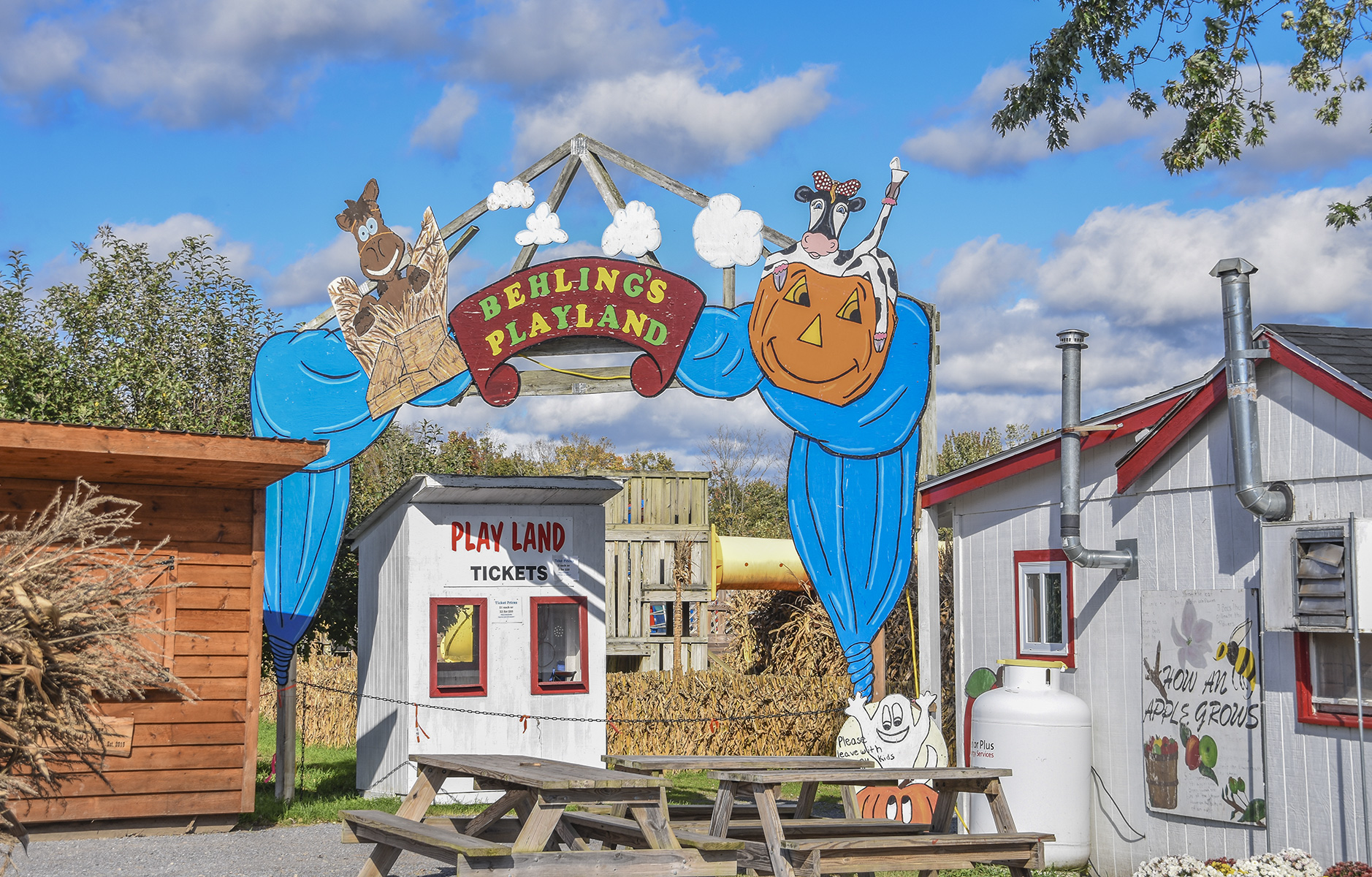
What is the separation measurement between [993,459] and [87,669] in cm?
786

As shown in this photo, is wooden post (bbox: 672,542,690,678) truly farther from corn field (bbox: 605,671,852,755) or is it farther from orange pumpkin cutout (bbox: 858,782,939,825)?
orange pumpkin cutout (bbox: 858,782,939,825)

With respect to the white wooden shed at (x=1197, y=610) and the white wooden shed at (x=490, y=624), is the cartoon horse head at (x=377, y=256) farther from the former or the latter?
the white wooden shed at (x=1197, y=610)

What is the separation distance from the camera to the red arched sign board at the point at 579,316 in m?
11.6

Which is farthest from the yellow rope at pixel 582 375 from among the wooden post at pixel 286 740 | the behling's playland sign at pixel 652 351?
the wooden post at pixel 286 740

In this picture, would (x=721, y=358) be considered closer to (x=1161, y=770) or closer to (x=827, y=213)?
(x=827, y=213)

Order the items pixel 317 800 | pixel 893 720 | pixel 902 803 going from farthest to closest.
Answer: pixel 317 800, pixel 893 720, pixel 902 803

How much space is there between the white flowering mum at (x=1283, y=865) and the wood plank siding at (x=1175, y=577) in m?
0.32

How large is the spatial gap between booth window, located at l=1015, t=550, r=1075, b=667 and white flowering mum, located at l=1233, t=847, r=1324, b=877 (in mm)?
2606

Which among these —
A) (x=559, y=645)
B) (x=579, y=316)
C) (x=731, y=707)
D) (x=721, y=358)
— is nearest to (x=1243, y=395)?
(x=721, y=358)

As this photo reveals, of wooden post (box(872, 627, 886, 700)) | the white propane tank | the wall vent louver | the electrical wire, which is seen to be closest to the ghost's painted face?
wooden post (box(872, 627, 886, 700))

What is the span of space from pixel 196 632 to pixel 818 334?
234 inches

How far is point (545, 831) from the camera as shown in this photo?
6.79 meters

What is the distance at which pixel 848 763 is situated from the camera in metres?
8.05

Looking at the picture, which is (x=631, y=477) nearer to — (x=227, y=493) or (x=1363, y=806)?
(x=227, y=493)
